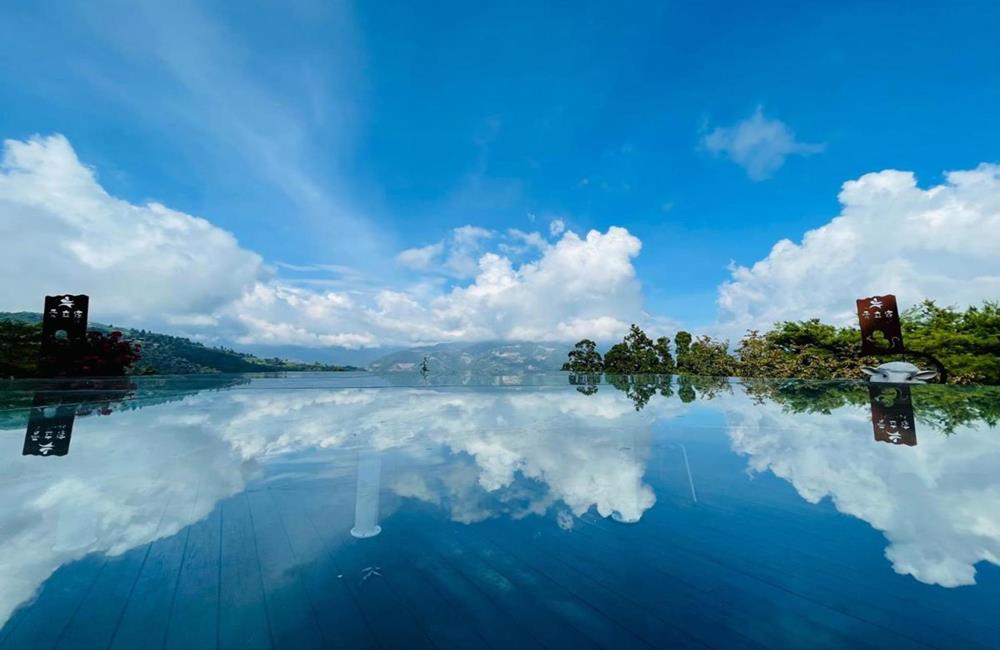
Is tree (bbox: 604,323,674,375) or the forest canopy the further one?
tree (bbox: 604,323,674,375)

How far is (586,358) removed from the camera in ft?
80.5

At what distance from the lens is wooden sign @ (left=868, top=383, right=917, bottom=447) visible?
4.80m

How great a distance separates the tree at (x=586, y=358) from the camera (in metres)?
24.3

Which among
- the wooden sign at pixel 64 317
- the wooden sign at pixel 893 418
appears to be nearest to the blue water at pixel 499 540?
the wooden sign at pixel 893 418

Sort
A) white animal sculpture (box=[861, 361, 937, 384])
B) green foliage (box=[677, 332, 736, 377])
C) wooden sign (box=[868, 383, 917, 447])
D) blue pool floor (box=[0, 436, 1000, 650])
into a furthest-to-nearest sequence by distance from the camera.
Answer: green foliage (box=[677, 332, 736, 377])
white animal sculpture (box=[861, 361, 937, 384])
wooden sign (box=[868, 383, 917, 447])
blue pool floor (box=[0, 436, 1000, 650])

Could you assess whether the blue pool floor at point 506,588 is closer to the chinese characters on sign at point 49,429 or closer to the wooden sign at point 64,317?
the chinese characters on sign at point 49,429

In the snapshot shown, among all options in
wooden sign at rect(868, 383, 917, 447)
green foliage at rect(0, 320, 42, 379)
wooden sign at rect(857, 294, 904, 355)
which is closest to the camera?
wooden sign at rect(868, 383, 917, 447)

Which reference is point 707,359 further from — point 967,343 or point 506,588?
point 506,588

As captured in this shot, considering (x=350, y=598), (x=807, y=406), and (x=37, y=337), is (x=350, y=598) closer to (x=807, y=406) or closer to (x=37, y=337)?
(x=807, y=406)

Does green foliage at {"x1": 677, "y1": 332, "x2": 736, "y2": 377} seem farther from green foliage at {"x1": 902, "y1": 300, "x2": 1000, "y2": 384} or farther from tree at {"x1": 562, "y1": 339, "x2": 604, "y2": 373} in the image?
green foliage at {"x1": 902, "y1": 300, "x2": 1000, "y2": 384}

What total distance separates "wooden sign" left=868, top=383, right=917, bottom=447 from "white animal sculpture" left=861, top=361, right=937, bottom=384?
13.4ft

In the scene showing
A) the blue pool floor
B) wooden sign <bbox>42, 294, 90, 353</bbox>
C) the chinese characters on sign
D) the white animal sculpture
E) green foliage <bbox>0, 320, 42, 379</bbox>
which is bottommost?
the blue pool floor

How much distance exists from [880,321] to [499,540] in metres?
15.4

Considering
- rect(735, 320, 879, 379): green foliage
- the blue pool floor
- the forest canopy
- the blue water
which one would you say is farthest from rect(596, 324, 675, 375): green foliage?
the blue pool floor
